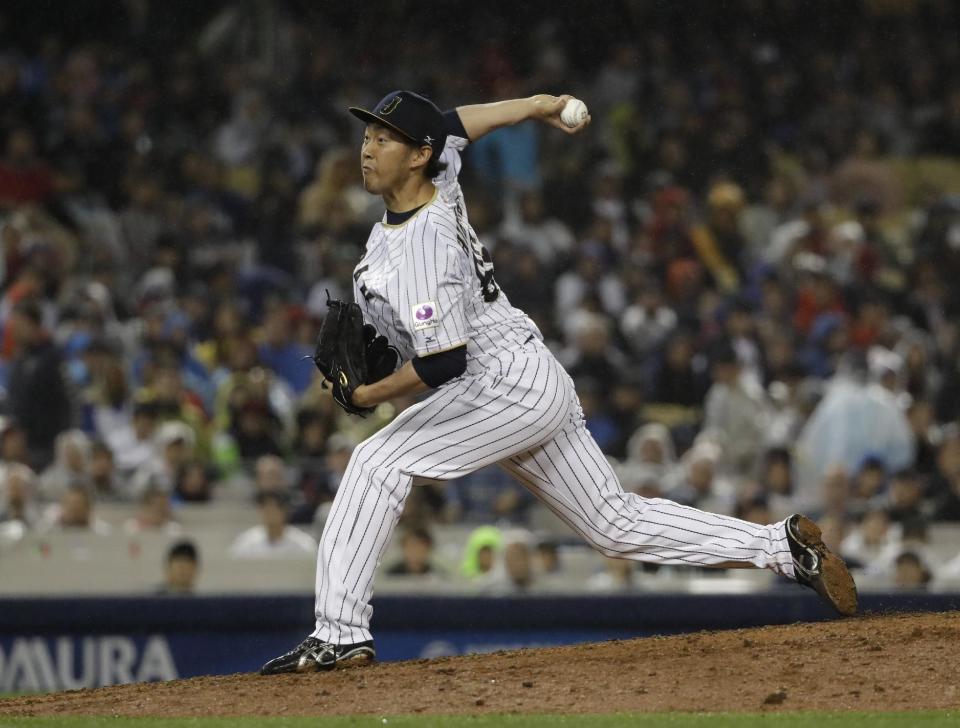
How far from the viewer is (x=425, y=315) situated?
167 inches

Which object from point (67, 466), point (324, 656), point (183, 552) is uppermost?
point (67, 466)

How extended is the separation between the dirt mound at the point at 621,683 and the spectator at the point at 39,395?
4989mm

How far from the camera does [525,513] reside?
351 inches

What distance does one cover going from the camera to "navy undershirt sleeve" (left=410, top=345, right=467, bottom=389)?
14.1 feet

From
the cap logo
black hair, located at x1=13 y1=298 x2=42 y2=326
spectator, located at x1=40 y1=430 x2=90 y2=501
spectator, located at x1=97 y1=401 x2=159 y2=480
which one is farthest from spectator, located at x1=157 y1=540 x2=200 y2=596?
the cap logo

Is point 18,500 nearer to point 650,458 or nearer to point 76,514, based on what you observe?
point 76,514

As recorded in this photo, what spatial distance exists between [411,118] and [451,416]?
2.84ft

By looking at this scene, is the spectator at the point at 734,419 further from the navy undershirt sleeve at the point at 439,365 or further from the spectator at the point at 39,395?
the navy undershirt sleeve at the point at 439,365

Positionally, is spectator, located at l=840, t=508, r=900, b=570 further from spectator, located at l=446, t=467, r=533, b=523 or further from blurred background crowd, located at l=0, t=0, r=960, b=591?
spectator, located at l=446, t=467, r=533, b=523

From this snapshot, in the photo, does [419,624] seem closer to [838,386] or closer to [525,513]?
[525,513]

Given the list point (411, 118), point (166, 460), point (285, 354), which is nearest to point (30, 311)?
point (166, 460)

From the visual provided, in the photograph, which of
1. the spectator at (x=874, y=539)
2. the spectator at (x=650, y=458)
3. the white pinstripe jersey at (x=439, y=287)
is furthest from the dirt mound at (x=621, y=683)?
the spectator at (x=650, y=458)

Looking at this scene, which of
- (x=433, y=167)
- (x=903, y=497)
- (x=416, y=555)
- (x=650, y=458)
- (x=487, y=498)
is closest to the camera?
(x=433, y=167)

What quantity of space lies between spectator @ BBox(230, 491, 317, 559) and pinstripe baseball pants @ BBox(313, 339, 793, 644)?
151 inches
